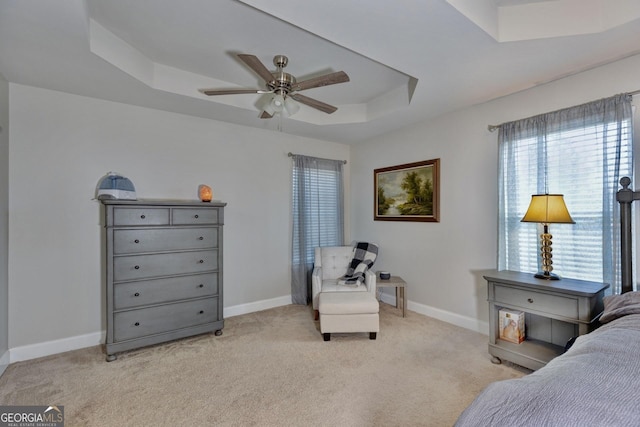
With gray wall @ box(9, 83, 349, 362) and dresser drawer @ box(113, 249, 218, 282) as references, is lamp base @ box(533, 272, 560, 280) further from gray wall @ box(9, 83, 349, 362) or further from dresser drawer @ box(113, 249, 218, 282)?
gray wall @ box(9, 83, 349, 362)

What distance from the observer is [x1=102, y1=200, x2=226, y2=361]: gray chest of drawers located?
2525 mm

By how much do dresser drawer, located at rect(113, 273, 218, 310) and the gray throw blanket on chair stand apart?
1.52m

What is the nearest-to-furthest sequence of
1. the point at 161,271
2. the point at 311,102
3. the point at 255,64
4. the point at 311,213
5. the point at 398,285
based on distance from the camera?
the point at 255,64 → the point at 311,102 → the point at 161,271 → the point at 398,285 → the point at 311,213

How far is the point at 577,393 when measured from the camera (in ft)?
2.72

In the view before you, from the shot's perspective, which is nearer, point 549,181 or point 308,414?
point 308,414

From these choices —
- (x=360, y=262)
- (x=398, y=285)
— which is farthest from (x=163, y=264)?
(x=398, y=285)

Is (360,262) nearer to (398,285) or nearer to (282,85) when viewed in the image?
(398,285)

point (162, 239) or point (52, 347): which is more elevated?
point (162, 239)

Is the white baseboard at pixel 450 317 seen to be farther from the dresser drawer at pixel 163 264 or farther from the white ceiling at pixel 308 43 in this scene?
the dresser drawer at pixel 163 264

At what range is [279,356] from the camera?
258cm

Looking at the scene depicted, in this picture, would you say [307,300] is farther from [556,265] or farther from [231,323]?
[556,265]

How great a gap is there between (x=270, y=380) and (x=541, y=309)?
7.01ft

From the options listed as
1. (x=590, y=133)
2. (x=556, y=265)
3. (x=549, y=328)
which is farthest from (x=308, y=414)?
(x=590, y=133)

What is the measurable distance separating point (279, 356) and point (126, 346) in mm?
1366
